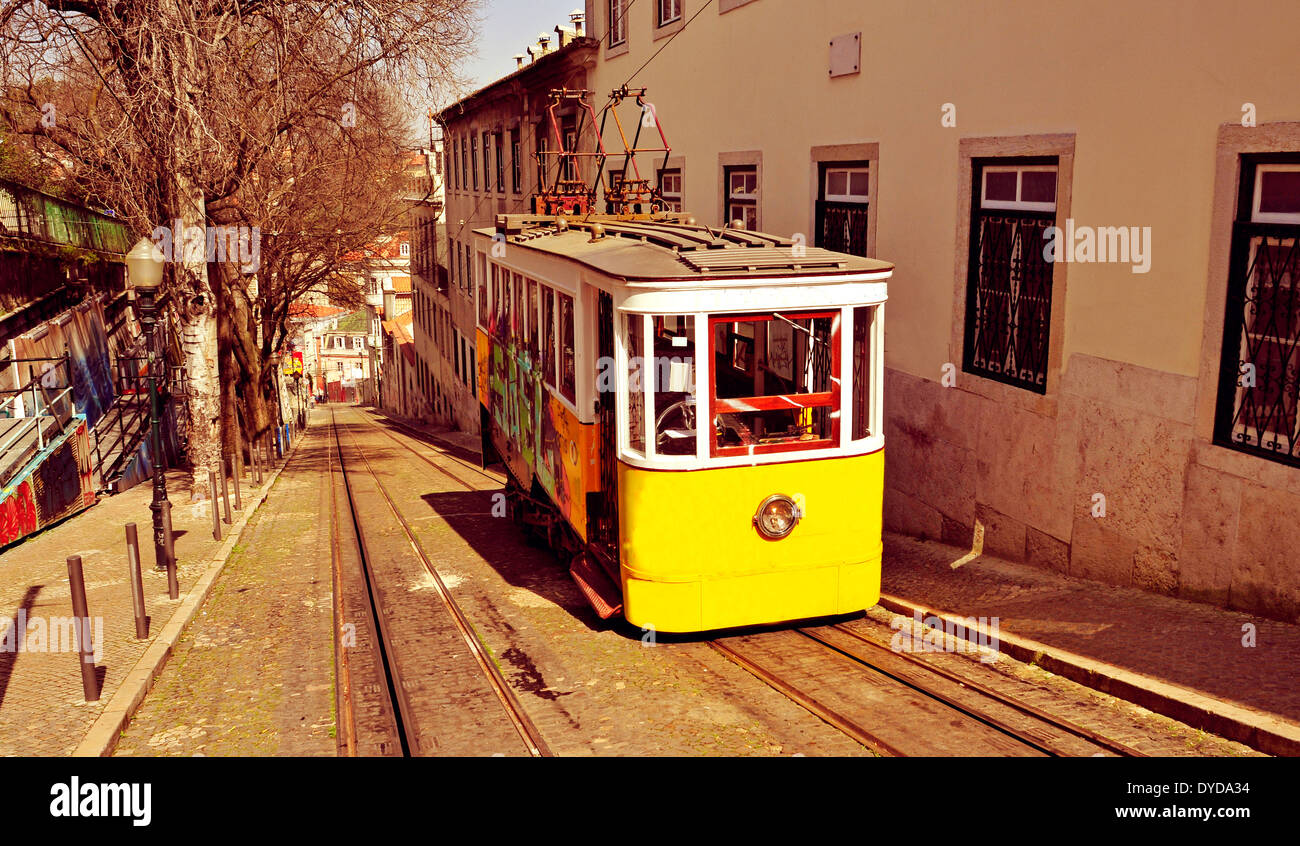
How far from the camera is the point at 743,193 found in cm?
1489

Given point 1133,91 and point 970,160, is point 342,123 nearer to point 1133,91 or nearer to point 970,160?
point 970,160

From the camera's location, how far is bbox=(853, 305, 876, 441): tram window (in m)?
7.26

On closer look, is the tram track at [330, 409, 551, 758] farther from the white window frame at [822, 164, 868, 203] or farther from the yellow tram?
the white window frame at [822, 164, 868, 203]

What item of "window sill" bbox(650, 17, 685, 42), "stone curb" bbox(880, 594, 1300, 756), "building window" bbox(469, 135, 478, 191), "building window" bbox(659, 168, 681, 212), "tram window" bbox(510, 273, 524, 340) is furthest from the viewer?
"building window" bbox(469, 135, 478, 191)

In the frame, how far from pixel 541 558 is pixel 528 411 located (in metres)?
1.54

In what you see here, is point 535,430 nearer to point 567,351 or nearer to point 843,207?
point 567,351

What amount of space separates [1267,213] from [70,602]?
10.1m

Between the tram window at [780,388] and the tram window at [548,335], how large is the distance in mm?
1672

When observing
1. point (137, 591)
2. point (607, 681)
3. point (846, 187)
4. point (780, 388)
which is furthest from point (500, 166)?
point (607, 681)

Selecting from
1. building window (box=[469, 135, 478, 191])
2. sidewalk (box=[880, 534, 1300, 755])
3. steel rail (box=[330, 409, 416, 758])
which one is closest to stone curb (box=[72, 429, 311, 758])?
steel rail (box=[330, 409, 416, 758])

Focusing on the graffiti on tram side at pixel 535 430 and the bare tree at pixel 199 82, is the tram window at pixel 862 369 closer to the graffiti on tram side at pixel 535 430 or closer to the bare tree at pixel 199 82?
the graffiti on tram side at pixel 535 430

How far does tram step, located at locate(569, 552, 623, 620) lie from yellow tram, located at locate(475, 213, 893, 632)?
0.07 feet

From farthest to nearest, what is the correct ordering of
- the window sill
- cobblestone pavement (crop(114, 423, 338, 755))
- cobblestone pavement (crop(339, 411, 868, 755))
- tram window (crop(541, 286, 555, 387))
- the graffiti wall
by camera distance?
the window sill → the graffiti wall → tram window (crop(541, 286, 555, 387)) → cobblestone pavement (crop(114, 423, 338, 755)) → cobblestone pavement (crop(339, 411, 868, 755))

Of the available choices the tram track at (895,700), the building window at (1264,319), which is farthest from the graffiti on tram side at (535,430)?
the building window at (1264,319)
